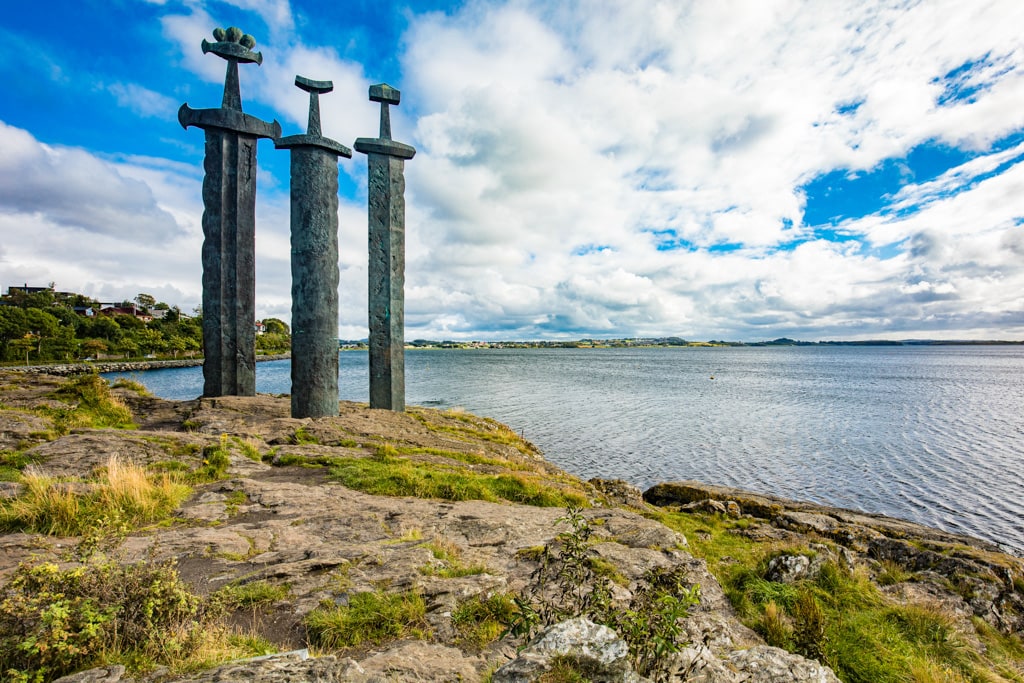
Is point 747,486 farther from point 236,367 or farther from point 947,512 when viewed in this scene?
point 236,367

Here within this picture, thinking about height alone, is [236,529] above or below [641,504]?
above

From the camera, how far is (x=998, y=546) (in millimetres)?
13273

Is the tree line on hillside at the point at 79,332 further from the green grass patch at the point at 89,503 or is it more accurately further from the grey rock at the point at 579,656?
the grey rock at the point at 579,656

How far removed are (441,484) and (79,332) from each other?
9671 cm

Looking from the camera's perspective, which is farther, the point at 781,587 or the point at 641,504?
the point at 641,504

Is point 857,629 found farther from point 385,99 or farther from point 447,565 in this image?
point 385,99

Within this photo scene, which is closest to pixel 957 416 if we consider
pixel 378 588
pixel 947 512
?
pixel 947 512

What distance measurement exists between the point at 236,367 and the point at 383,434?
706 centimetres

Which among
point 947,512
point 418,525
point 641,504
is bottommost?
point 947,512

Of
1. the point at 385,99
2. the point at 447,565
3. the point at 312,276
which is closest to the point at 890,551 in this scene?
the point at 447,565

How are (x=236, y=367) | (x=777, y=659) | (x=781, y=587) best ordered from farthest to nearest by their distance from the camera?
(x=236, y=367) < (x=781, y=587) < (x=777, y=659)

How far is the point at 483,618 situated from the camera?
5.11m

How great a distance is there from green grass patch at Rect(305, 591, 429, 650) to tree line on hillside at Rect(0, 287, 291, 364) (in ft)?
264

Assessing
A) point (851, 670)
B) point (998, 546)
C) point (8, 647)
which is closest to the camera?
point (8, 647)
